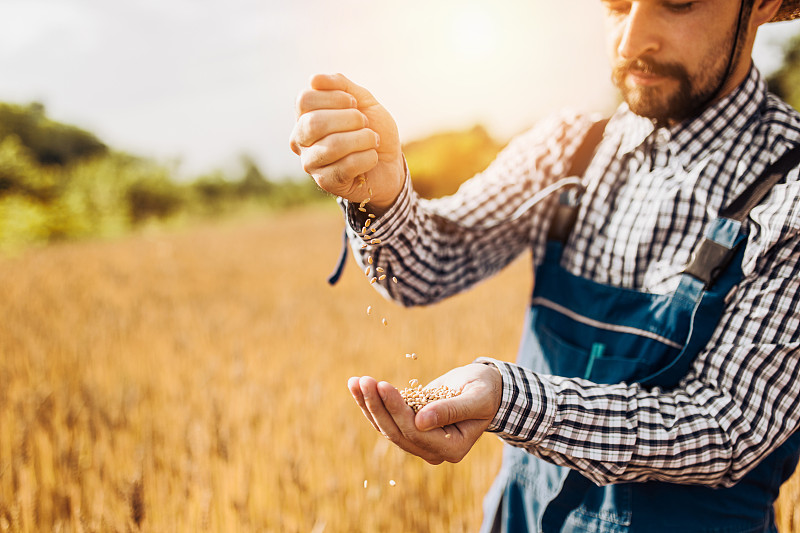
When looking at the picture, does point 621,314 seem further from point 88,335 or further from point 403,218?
point 88,335

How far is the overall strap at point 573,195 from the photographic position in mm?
1231

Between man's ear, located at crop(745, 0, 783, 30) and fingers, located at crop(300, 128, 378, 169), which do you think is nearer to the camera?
fingers, located at crop(300, 128, 378, 169)

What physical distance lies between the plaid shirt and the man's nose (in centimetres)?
21

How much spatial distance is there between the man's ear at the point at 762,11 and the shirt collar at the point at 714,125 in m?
0.09

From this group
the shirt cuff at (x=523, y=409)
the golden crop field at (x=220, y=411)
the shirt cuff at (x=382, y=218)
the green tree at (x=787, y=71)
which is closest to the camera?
the shirt cuff at (x=523, y=409)

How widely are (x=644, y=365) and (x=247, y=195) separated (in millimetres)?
33733

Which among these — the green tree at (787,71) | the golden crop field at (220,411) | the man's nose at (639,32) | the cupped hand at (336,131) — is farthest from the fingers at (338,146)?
the green tree at (787,71)

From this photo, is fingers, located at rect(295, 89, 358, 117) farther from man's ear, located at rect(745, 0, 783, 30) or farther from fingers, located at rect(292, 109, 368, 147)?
man's ear, located at rect(745, 0, 783, 30)

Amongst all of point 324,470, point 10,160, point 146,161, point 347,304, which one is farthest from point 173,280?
point 146,161

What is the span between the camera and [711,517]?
966 millimetres

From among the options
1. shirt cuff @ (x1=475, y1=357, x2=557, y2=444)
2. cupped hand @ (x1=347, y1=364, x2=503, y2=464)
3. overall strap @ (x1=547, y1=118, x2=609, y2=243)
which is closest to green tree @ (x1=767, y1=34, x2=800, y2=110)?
overall strap @ (x1=547, y1=118, x2=609, y2=243)

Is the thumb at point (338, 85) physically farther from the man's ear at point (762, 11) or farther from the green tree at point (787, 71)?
the green tree at point (787, 71)

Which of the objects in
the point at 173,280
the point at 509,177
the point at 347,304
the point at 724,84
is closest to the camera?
the point at 724,84

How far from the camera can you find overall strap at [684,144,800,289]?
0.91m
